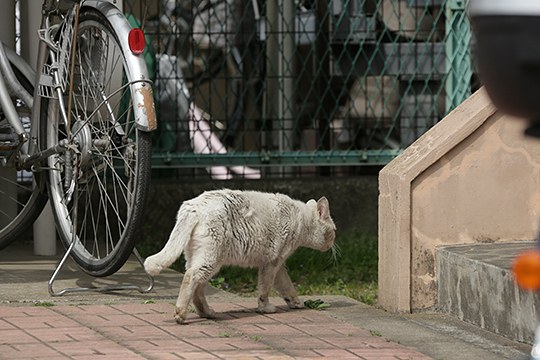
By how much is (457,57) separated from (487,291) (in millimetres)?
3076

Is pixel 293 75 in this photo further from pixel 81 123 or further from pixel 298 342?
pixel 298 342

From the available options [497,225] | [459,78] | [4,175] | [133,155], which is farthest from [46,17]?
[459,78]

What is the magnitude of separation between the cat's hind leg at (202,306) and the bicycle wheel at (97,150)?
1.41ft

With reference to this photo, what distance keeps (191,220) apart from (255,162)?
2907 mm

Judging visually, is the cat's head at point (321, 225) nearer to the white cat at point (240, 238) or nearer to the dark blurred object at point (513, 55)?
the white cat at point (240, 238)

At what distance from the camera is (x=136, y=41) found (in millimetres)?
5582

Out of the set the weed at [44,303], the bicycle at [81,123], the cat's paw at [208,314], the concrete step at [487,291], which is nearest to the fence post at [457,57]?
the concrete step at [487,291]

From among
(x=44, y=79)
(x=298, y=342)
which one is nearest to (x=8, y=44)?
(x=44, y=79)

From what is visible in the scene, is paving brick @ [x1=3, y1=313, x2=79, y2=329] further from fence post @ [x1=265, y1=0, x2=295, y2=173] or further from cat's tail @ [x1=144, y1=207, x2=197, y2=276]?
fence post @ [x1=265, y1=0, x2=295, y2=173]

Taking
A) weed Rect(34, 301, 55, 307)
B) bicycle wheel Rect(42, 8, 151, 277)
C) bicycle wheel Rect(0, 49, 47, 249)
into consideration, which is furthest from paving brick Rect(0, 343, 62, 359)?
bicycle wheel Rect(0, 49, 47, 249)

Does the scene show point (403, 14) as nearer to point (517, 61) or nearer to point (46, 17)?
point (46, 17)

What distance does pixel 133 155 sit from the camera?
567cm

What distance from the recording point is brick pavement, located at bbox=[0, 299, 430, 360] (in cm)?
473

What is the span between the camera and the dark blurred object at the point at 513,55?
7.53 feet
